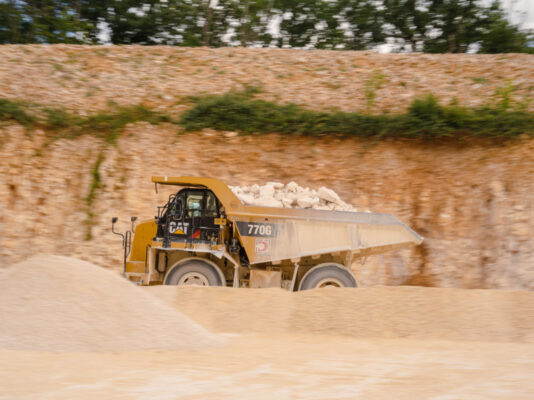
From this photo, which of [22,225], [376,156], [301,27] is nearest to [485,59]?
[376,156]

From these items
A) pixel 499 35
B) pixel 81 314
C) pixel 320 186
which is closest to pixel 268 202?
pixel 81 314

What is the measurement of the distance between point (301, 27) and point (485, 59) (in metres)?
12.5

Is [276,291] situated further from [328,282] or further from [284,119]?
[284,119]

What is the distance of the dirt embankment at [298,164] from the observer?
1466 cm

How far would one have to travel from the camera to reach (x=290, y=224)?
9781mm

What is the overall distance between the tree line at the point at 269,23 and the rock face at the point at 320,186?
1185 centimetres

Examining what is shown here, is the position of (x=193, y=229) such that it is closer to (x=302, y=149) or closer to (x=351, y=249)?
(x=351, y=249)

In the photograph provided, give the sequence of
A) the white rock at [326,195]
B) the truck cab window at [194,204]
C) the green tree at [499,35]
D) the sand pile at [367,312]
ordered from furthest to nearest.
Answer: the green tree at [499,35] < the white rock at [326,195] < the truck cab window at [194,204] < the sand pile at [367,312]

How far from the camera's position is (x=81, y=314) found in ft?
21.3

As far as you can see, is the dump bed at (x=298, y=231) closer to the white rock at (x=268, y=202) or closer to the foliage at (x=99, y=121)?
the white rock at (x=268, y=202)

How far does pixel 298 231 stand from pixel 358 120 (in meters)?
7.71

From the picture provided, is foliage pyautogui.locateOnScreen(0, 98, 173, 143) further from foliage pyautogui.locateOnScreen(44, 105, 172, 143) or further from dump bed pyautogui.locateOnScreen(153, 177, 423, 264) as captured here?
dump bed pyautogui.locateOnScreen(153, 177, 423, 264)

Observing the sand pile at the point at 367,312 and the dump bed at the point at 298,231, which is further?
the dump bed at the point at 298,231

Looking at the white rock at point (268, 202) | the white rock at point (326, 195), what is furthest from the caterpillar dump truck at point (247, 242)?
the white rock at point (326, 195)
